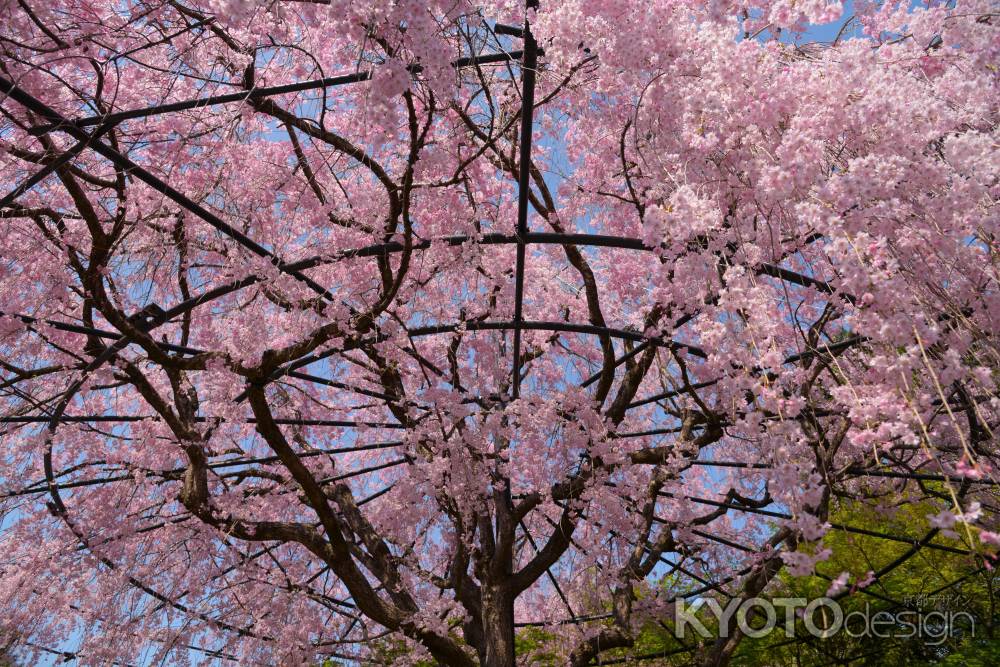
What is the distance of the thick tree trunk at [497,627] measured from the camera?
530cm

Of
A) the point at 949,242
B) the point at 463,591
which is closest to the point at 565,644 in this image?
the point at 463,591

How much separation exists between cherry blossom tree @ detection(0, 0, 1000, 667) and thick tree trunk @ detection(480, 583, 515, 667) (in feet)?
0.08

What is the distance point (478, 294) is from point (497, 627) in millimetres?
2796

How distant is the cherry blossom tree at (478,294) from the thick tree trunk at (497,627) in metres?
0.02

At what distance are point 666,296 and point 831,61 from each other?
4.31ft

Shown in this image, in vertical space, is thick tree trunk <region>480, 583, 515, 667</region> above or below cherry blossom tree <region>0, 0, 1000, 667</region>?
below

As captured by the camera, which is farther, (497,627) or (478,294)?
(478,294)

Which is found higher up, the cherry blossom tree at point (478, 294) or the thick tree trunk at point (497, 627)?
the cherry blossom tree at point (478, 294)

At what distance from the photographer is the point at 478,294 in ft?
21.3

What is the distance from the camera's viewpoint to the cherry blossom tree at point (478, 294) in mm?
2744

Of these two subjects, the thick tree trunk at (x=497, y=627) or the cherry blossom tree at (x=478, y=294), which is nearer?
the cherry blossom tree at (x=478, y=294)

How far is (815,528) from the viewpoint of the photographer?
7.80 feet

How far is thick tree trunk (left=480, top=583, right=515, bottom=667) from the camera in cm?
530

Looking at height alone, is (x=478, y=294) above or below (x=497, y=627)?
above
